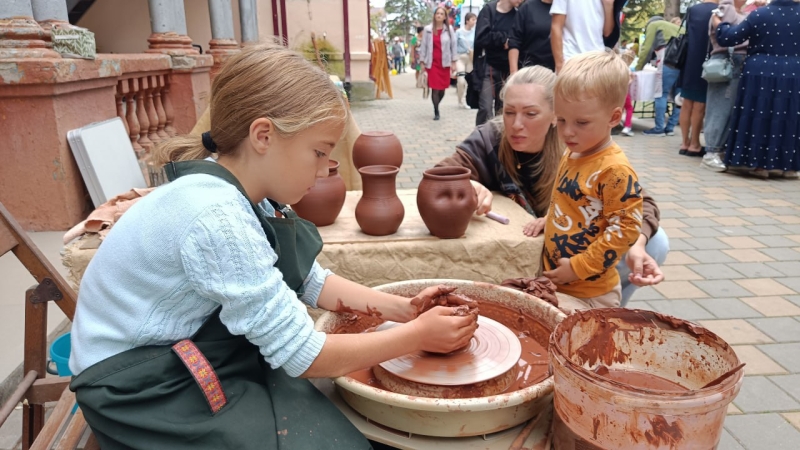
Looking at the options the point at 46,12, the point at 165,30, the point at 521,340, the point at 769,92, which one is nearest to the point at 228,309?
the point at 521,340

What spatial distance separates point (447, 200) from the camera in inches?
87.4

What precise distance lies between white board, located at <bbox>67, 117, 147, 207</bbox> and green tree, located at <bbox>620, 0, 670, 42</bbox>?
24172 millimetres

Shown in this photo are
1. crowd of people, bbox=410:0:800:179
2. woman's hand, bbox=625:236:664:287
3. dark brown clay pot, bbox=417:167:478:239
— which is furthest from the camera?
crowd of people, bbox=410:0:800:179

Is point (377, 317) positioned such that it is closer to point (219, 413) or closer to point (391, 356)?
point (391, 356)

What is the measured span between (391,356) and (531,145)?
5.05 ft

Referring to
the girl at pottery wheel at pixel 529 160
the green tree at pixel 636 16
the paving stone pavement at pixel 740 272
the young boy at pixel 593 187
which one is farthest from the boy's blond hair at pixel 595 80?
the green tree at pixel 636 16

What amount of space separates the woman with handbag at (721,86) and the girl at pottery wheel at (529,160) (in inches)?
190

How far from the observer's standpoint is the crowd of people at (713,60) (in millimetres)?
4449

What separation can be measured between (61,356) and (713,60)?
6.97 m

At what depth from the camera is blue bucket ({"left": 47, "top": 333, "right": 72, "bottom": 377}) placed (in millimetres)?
1913

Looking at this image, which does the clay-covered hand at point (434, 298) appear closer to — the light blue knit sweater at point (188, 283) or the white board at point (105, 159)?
the light blue knit sweater at point (188, 283)

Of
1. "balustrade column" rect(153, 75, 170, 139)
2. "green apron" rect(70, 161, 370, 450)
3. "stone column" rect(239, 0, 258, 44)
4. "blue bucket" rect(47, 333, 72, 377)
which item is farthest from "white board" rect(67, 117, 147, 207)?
"stone column" rect(239, 0, 258, 44)

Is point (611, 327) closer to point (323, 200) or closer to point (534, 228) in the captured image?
point (534, 228)

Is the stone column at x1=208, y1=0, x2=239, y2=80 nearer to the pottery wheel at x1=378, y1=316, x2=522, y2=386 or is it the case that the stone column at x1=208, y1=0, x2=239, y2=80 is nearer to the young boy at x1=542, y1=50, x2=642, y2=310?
the young boy at x1=542, y1=50, x2=642, y2=310
